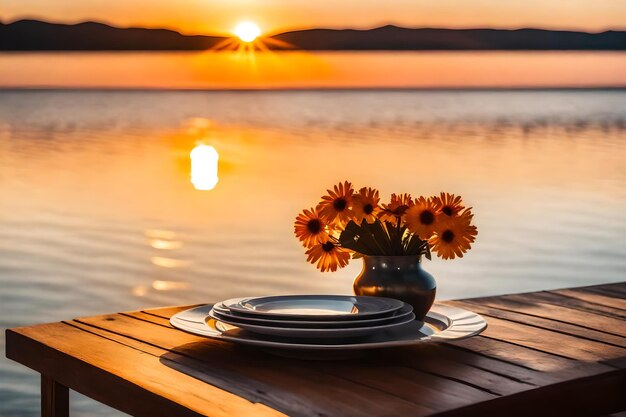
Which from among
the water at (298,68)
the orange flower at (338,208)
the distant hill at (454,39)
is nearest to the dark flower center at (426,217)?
the orange flower at (338,208)

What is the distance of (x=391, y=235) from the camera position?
1.48 meters

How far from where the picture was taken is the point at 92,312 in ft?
12.7

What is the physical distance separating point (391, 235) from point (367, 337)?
0.20 m

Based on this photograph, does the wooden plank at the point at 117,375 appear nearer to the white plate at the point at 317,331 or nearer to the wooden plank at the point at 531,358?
the white plate at the point at 317,331

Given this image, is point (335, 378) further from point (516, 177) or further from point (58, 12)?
point (58, 12)

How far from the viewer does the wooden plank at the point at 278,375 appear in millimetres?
1120

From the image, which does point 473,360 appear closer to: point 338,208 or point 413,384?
point 413,384

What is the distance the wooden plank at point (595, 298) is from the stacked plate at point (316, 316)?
0.49 m

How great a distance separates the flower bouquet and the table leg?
40 centimetres

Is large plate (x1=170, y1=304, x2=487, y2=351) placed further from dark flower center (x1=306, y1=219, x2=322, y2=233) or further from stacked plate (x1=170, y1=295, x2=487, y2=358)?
dark flower center (x1=306, y1=219, x2=322, y2=233)

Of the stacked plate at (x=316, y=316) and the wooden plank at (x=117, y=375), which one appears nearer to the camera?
the wooden plank at (x=117, y=375)

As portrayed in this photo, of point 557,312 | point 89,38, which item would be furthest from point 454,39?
point 557,312

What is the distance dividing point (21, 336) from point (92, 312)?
2.44 meters

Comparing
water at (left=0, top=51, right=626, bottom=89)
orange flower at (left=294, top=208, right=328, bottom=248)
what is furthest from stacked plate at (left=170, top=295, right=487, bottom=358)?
water at (left=0, top=51, right=626, bottom=89)
